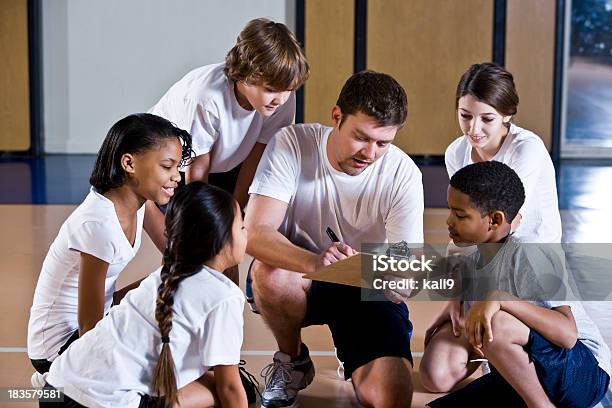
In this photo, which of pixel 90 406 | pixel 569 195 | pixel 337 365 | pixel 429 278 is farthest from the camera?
pixel 569 195

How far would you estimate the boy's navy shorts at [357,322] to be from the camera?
2.79 meters

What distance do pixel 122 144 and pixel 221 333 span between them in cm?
64

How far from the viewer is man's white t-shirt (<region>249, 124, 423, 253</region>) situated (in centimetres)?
290

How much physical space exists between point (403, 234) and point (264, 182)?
428 mm

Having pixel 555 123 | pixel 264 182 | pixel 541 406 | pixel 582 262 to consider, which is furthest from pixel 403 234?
pixel 555 123

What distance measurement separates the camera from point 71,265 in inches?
102

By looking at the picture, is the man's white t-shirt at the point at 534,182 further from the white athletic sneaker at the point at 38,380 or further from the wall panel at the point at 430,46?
the wall panel at the point at 430,46

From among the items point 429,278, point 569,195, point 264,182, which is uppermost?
point 264,182

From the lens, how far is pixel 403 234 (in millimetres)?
2869

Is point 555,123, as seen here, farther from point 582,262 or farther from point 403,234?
point 403,234

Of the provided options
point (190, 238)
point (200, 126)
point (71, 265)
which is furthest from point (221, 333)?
point (200, 126)

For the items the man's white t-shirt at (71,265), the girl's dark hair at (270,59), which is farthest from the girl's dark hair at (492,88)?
the man's white t-shirt at (71,265)

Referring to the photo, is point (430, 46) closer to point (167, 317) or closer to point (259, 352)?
point (259, 352)

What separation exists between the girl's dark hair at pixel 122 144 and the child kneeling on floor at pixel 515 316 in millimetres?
775
